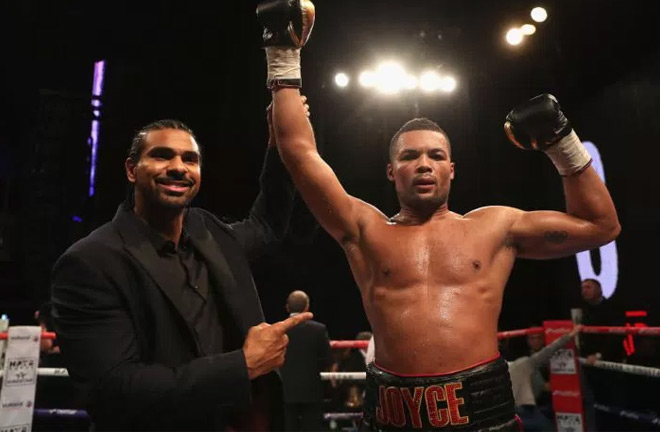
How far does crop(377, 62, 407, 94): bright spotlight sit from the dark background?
7.0 inches

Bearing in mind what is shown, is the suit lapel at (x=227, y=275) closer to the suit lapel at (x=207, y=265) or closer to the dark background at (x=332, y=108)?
the suit lapel at (x=207, y=265)

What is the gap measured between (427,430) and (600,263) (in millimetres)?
6055

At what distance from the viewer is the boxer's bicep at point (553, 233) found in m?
2.11

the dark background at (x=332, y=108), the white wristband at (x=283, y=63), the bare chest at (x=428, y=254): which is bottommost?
the bare chest at (x=428, y=254)

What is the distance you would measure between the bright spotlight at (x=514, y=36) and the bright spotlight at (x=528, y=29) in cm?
6

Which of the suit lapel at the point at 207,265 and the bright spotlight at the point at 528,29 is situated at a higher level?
the bright spotlight at the point at 528,29

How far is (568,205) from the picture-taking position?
7.23 feet

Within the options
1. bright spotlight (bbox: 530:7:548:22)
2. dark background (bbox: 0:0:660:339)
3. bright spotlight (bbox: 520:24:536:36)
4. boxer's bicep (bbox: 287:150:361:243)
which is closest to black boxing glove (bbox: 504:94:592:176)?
boxer's bicep (bbox: 287:150:361:243)

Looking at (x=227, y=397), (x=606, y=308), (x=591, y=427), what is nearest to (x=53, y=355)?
(x=227, y=397)

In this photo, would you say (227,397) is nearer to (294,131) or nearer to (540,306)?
(294,131)

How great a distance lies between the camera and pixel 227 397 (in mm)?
1271

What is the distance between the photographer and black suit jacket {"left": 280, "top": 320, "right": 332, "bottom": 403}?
182 inches

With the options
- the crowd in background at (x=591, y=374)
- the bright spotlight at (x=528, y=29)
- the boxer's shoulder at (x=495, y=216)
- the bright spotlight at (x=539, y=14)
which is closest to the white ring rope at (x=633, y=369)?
the crowd in background at (x=591, y=374)

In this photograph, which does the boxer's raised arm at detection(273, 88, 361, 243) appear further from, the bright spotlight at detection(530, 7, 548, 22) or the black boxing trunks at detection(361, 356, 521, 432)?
the bright spotlight at detection(530, 7, 548, 22)
